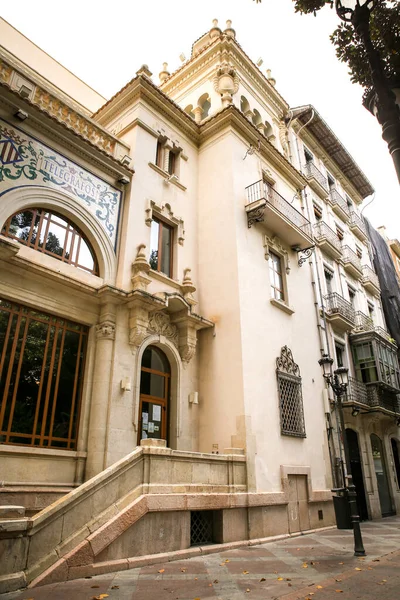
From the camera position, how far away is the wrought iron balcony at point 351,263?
21656 millimetres

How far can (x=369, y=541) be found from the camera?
33.9 feet

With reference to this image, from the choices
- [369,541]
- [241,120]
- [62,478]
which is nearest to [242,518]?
[369,541]

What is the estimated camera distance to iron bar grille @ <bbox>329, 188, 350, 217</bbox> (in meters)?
23.5

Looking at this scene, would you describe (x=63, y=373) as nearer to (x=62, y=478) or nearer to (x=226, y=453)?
(x=62, y=478)

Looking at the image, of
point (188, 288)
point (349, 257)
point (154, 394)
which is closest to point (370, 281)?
point (349, 257)

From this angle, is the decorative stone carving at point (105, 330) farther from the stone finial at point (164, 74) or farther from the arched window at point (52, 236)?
the stone finial at point (164, 74)

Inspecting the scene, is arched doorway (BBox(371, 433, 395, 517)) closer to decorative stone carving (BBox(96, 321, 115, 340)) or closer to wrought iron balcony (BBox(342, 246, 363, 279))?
wrought iron balcony (BBox(342, 246, 363, 279))

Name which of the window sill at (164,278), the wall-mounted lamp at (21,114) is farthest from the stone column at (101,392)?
the wall-mounted lamp at (21,114)

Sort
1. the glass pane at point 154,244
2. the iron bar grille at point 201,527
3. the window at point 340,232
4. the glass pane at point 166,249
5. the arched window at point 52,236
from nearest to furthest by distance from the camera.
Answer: the iron bar grille at point 201,527
the arched window at point 52,236
the glass pane at point 154,244
the glass pane at point 166,249
the window at point 340,232

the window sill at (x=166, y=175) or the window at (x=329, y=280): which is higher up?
the window sill at (x=166, y=175)

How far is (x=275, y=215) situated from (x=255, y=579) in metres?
11.2

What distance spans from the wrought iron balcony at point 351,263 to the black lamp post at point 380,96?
1876 cm

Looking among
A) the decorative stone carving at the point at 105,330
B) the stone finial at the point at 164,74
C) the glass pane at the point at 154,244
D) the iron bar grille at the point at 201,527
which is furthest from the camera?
the stone finial at the point at 164,74

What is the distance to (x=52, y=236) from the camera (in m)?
10.4
